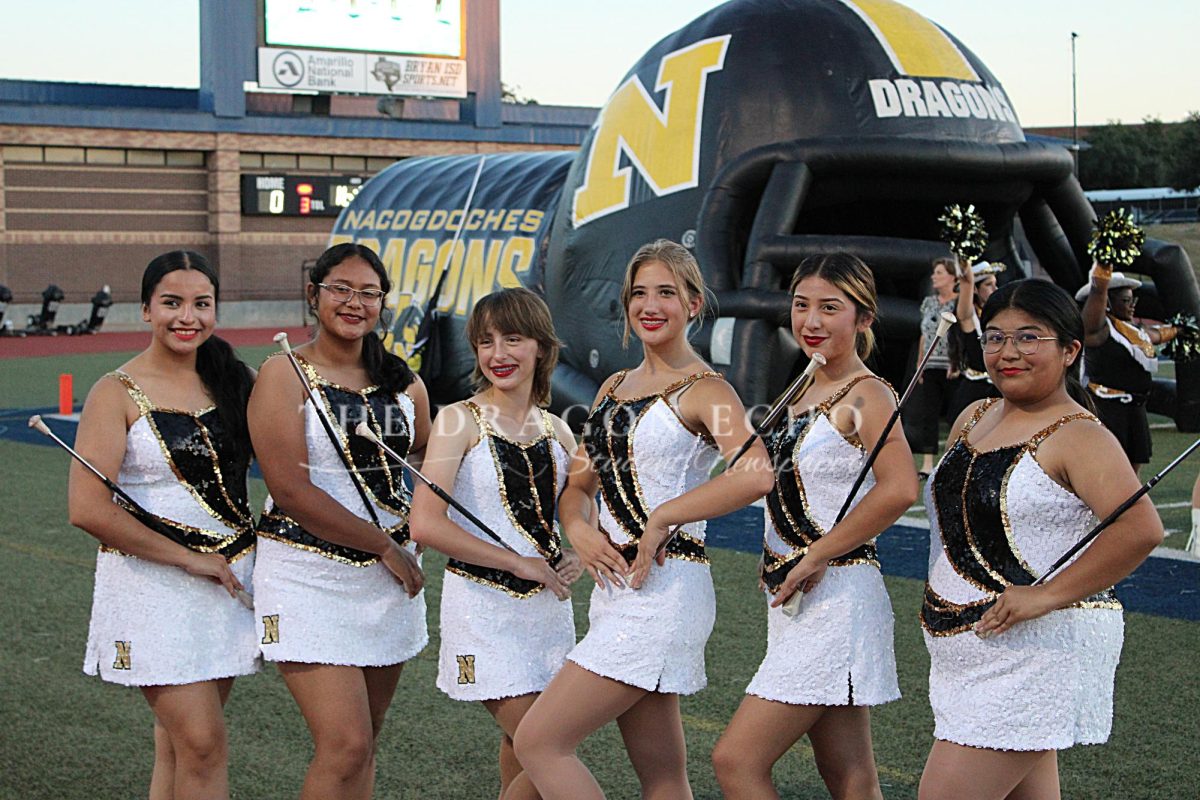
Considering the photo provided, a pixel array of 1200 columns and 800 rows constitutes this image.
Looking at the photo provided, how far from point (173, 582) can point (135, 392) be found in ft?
1.48

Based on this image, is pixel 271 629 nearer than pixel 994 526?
No

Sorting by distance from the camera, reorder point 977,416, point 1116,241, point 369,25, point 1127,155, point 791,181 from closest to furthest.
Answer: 1. point 977,416
2. point 1116,241
3. point 791,181
4. point 369,25
5. point 1127,155

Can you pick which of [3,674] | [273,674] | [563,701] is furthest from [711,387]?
[3,674]

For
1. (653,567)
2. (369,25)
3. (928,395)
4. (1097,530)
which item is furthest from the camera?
(369,25)

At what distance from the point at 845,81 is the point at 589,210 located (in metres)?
2.10

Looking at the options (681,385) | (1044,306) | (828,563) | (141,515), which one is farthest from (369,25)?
(1044,306)

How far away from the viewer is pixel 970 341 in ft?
27.5

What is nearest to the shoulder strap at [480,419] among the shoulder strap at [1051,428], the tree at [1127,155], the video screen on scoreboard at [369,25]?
the shoulder strap at [1051,428]

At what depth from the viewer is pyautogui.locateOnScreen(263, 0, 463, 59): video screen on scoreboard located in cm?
3509

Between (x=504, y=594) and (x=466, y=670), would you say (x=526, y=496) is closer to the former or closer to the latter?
(x=504, y=594)

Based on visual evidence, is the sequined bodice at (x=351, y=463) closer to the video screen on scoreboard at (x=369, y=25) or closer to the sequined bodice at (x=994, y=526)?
the sequined bodice at (x=994, y=526)

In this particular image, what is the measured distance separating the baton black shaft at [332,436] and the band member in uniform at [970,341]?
5055 millimetres

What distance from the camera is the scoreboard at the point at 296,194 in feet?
110

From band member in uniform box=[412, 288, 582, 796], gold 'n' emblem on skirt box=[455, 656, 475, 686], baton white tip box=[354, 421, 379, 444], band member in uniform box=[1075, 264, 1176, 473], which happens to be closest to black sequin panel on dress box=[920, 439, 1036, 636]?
band member in uniform box=[412, 288, 582, 796]
